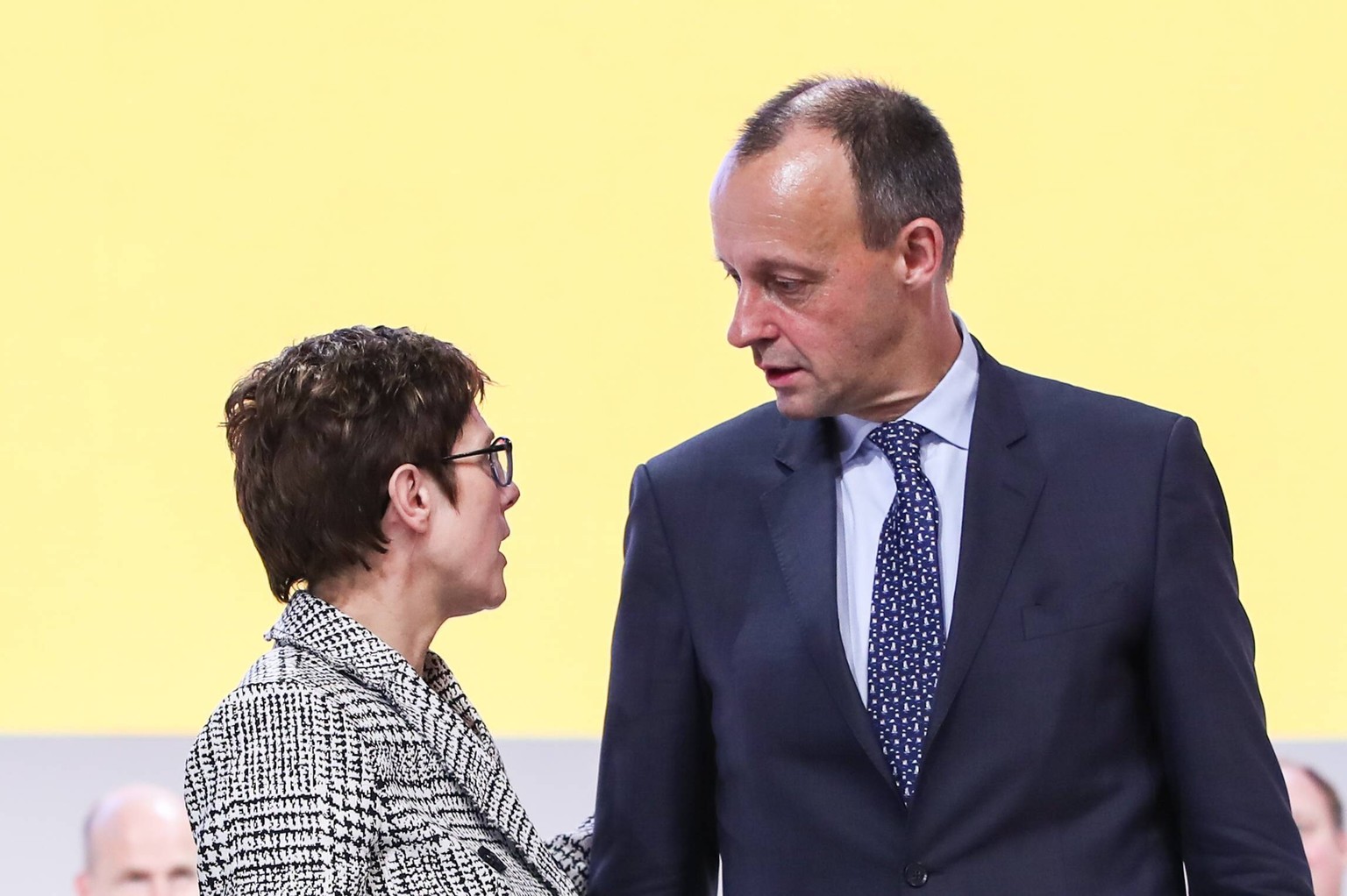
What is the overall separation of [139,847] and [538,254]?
1273mm

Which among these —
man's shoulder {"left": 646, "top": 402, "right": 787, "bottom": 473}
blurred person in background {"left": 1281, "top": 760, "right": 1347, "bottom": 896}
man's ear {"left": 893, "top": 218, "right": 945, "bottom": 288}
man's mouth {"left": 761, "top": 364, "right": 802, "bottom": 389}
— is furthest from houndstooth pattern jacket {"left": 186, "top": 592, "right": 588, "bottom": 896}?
blurred person in background {"left": 1281, "top": 760, "right": 1347, "bottom": 896}

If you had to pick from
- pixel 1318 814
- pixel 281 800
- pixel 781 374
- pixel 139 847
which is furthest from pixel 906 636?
pixel 139 847

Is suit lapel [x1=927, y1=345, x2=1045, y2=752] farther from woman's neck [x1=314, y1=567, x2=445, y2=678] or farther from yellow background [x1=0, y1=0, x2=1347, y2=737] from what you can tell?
yellow background [x1=0, y1=0, x2=1347, y2=737]

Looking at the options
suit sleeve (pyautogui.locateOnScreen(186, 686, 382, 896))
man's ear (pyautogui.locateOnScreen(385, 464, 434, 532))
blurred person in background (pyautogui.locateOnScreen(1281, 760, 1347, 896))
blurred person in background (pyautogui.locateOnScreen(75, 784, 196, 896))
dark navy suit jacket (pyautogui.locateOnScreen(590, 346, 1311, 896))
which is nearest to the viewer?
suit sleeve (pyautogui.locateOnScreen(186, 686, 382, 896))

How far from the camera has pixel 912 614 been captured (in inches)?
65.3

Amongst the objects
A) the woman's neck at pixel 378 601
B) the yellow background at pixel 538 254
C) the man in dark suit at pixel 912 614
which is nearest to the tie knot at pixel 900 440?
the man in dark suit at pixel 912 614

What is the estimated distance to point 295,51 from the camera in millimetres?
3279

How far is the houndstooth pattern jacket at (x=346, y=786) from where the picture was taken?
1524 mm

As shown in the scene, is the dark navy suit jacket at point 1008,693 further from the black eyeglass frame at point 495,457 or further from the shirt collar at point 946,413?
the black eyeglass frame at point 495,457

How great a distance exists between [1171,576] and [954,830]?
1.00ft

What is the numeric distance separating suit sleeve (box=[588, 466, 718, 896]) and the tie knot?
0.24 meters

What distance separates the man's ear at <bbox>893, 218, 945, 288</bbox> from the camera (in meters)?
1.70

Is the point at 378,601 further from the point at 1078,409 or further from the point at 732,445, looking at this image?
the point at 1078,409

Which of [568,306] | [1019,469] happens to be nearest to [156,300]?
[568,306]
